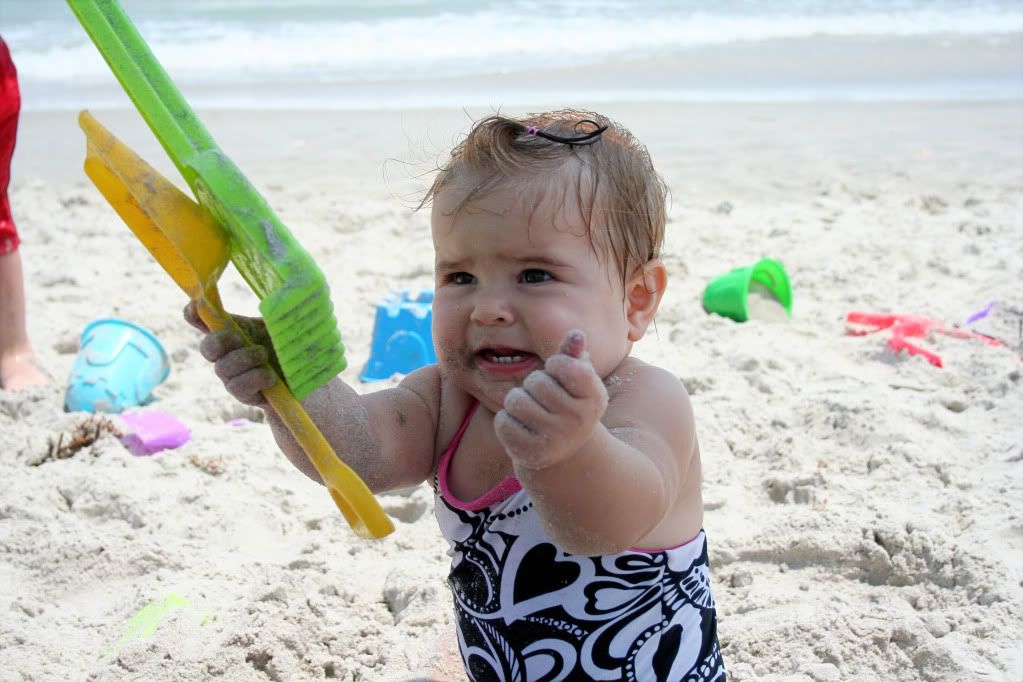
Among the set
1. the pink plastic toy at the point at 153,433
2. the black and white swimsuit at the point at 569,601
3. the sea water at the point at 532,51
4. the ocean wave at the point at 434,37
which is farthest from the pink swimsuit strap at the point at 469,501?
the ocean wave at the point at 434,37

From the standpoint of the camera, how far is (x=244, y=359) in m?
1.63

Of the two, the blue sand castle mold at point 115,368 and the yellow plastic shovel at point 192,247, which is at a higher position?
the yellow plastic shovel at point 192,247

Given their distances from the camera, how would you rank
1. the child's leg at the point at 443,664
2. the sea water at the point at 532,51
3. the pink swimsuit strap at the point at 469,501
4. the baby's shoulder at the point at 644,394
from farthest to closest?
the sea water at the point at 532,51 → the child's leg at the point at 443,664 → the pink swimsuit strap at the point at 469,501 → the baby's shoulder at the point at 644,394

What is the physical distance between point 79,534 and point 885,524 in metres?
2.08

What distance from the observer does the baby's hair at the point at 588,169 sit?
1.78m

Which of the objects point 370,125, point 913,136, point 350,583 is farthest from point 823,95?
point 350,583

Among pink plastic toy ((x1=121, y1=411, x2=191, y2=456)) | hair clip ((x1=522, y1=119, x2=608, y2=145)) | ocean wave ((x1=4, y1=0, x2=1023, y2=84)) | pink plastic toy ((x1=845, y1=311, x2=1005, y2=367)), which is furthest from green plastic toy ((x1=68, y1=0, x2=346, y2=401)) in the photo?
ocean wave ((x1=4, y1=0, x2=1023, y2=84))

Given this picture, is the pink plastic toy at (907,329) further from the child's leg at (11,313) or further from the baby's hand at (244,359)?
the child's leg at (11,313)

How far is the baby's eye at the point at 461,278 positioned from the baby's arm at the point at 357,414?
0.87ft

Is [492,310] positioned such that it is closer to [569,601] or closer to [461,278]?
[461,278]

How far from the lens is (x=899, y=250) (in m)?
4.79

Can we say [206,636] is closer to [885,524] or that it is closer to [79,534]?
[79,534]

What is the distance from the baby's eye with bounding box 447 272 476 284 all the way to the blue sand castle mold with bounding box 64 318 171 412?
83.0 inches

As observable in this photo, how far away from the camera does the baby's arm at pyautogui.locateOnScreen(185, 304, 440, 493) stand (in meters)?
1.64
